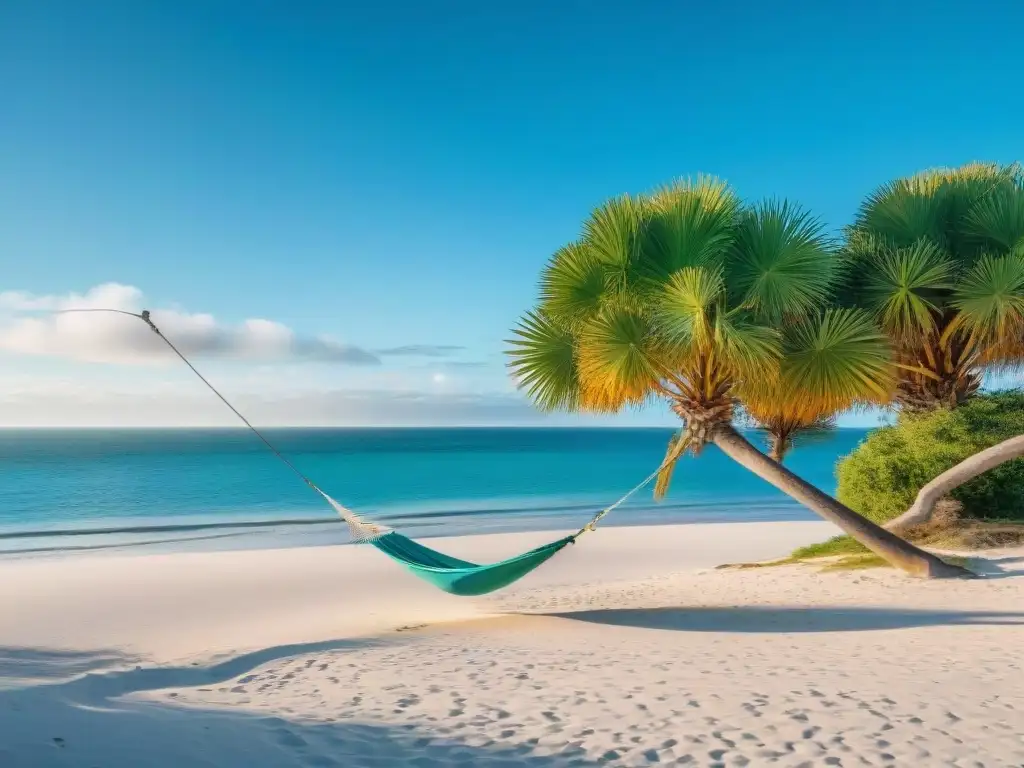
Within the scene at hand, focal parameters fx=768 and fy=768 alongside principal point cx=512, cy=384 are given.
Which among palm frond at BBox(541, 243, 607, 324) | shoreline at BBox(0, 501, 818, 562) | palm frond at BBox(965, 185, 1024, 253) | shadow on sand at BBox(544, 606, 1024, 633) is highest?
palm frond at BBox(965, 185, 1024, 253)

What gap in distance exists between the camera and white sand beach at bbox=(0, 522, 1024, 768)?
290 cm

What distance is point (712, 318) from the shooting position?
6609 mm

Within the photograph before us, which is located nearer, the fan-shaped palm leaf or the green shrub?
the fan-shaped palm leaf

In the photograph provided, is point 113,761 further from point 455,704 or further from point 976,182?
point 976,182

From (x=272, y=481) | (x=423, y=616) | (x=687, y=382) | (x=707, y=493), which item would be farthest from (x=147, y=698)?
(x=272, y=481)

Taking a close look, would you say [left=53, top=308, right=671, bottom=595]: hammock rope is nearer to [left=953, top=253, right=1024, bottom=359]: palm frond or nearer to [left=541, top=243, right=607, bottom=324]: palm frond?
[left=541, top=243, right=607, bottom=324]: palm frond

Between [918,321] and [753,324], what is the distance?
2.62 metres

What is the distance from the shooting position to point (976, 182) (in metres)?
8.56

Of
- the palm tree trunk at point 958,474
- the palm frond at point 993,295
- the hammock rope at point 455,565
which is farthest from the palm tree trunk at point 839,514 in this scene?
the palm frond at point 993,295

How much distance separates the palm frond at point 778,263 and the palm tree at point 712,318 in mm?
10

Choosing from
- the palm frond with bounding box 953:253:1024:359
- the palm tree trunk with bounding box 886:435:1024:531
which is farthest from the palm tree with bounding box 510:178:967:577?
the palm frond with bounding box 953:253:1024:359

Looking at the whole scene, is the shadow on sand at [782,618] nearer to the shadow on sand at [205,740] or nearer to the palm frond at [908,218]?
the shadow on sand at [205,740]

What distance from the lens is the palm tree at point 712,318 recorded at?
6562mm

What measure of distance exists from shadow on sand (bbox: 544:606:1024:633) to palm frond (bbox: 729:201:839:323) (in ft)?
8.18
